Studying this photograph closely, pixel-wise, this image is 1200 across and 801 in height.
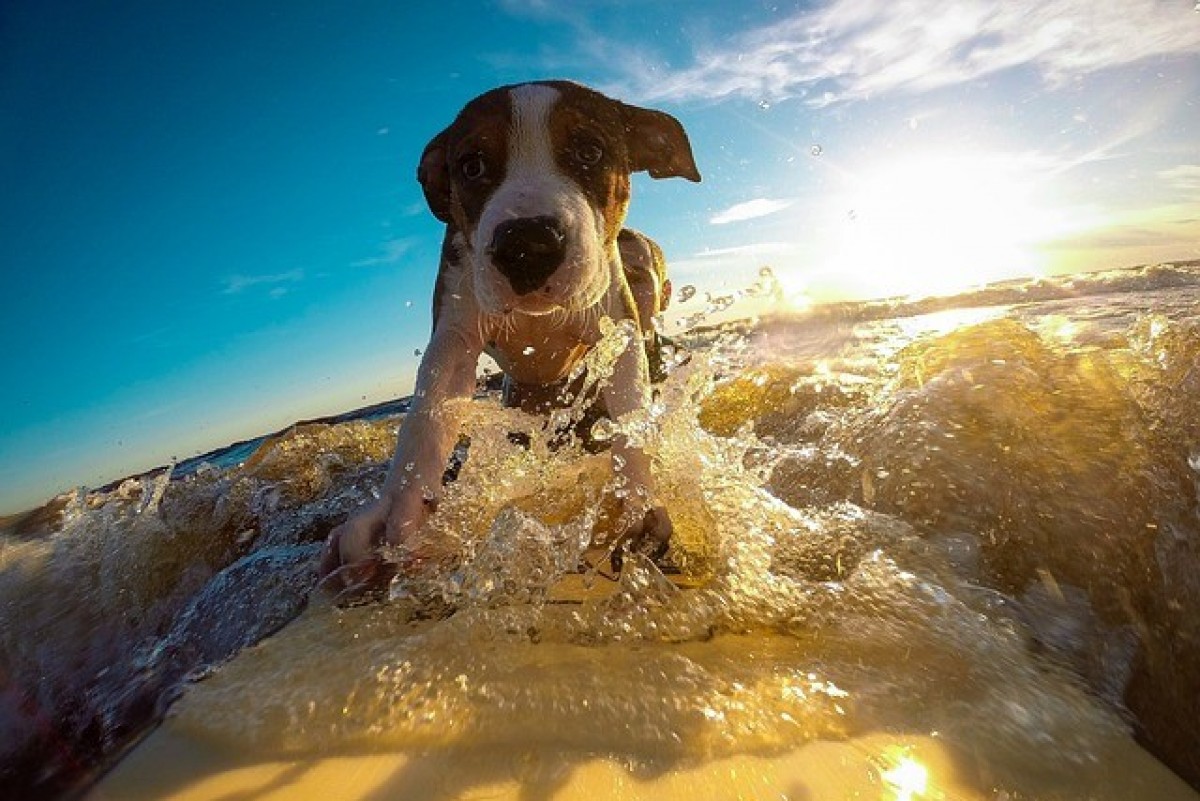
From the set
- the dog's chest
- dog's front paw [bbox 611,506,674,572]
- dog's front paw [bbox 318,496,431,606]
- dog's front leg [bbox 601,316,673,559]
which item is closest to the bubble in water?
dog's front leg [bbox 601,316,673,559]

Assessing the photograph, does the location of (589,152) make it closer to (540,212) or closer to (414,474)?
(540,212)

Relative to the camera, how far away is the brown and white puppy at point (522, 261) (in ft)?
7.45

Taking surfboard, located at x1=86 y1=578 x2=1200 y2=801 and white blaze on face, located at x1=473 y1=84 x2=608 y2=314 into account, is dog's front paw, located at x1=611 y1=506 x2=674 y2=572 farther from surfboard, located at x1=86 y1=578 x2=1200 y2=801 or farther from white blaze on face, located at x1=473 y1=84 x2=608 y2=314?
white blaze on face, located at x1=473 y1=84 x2=608 y2=314

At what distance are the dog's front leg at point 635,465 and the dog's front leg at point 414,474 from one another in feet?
2.16

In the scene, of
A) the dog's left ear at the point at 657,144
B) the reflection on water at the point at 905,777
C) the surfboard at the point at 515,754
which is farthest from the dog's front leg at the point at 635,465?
the reflection on water at the point at 905,777

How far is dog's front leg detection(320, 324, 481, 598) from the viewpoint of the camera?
219 centimetres

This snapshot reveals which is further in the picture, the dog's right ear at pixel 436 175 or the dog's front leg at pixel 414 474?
the dog's right ear at pixel 436 175

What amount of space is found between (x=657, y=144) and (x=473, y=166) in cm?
96

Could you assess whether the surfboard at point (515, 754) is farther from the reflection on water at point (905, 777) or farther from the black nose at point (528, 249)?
the black nose at point (528, 249)

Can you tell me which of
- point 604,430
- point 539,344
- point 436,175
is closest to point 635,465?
point 604,430

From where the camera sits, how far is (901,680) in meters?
1.33

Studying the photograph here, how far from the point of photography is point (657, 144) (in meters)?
3.13

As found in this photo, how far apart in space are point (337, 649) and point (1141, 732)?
1.71 meters

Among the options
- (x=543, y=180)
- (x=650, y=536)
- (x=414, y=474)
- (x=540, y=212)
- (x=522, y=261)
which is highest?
(x=543, y=180)
